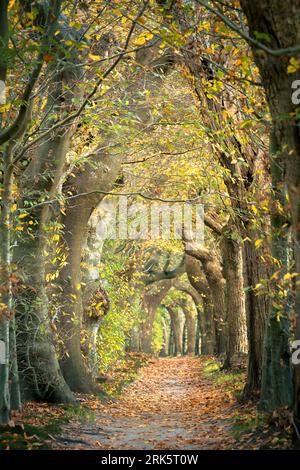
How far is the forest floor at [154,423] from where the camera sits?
8.00 meters

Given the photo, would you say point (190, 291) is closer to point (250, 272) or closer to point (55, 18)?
point (250, 272)

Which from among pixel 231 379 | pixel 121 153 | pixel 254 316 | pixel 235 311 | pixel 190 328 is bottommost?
pixel 231 379

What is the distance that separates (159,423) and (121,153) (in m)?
5.85

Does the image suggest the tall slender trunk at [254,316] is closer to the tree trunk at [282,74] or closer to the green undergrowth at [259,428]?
the green undergrowth at [259,428]

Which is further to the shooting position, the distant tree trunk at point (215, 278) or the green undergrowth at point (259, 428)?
the distant tree trunk at point (215, 278)

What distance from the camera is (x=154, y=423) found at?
36.8 feet

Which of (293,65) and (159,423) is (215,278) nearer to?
(159,423)

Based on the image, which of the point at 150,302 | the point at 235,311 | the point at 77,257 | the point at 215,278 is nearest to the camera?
the point at 77,257

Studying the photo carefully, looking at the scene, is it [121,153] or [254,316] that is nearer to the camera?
[254,316]

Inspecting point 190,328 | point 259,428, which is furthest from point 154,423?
point 190,328

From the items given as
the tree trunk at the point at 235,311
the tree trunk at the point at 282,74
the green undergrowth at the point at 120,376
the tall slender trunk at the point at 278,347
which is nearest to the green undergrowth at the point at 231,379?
the tree trunk at the point at 235,311

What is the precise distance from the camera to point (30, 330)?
11016 mm
